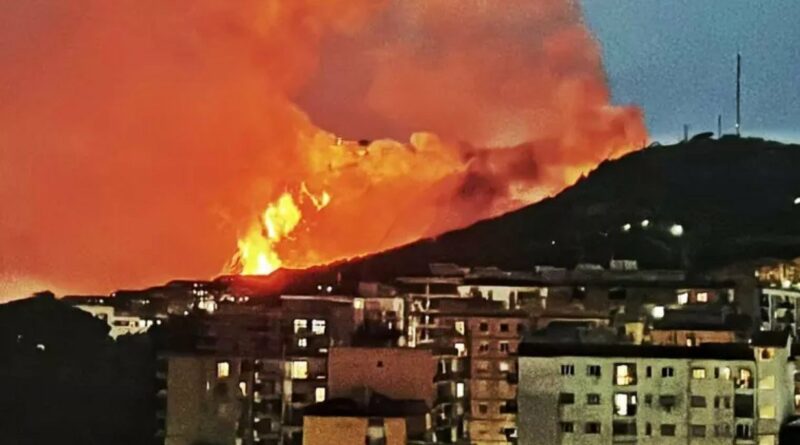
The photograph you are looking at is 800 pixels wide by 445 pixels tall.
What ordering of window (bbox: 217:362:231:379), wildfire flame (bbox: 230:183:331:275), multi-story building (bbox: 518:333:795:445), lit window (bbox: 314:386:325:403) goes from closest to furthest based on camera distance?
multi-story building (bbox: 518:333:795:445) → lit window (bbox: 314:386:325:403) → window (bbox: 217:362:231:379) → wildfire flame (bbox: 230:183:331:275)

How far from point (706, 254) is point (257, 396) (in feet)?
28.3

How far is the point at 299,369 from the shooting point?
48.6 ft

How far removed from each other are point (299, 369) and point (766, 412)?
4.34 meters

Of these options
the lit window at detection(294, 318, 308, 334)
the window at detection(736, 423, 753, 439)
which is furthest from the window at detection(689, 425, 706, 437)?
the lit window at detection(294, 318, 308, 334)

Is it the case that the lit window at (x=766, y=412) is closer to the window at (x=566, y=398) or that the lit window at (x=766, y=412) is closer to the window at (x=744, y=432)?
the window at (x=744, y=432)

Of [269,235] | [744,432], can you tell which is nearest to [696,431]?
[744,432]

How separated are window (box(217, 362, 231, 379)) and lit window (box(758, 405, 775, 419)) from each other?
485 cm

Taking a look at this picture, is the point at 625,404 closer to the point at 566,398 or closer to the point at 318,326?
the point at 566,398

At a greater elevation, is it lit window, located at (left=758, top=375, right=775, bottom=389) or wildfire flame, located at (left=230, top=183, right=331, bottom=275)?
wildfire flame, located at (left=230, top=183, right=331, bottom=275)

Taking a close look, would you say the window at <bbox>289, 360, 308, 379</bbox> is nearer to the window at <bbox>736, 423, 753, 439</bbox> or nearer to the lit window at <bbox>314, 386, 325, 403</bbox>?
the lit window at <bbox>314, 386, 325, 403</bbox>

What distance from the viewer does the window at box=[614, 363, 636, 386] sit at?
12.8 m

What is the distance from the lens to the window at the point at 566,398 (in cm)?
1277

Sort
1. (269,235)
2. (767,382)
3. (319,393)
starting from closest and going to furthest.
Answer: (767,382)
(319,393)
(269,235)

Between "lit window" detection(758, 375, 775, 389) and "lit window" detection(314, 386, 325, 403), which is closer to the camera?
"lit window" detection(758, 375, 775, 389)
